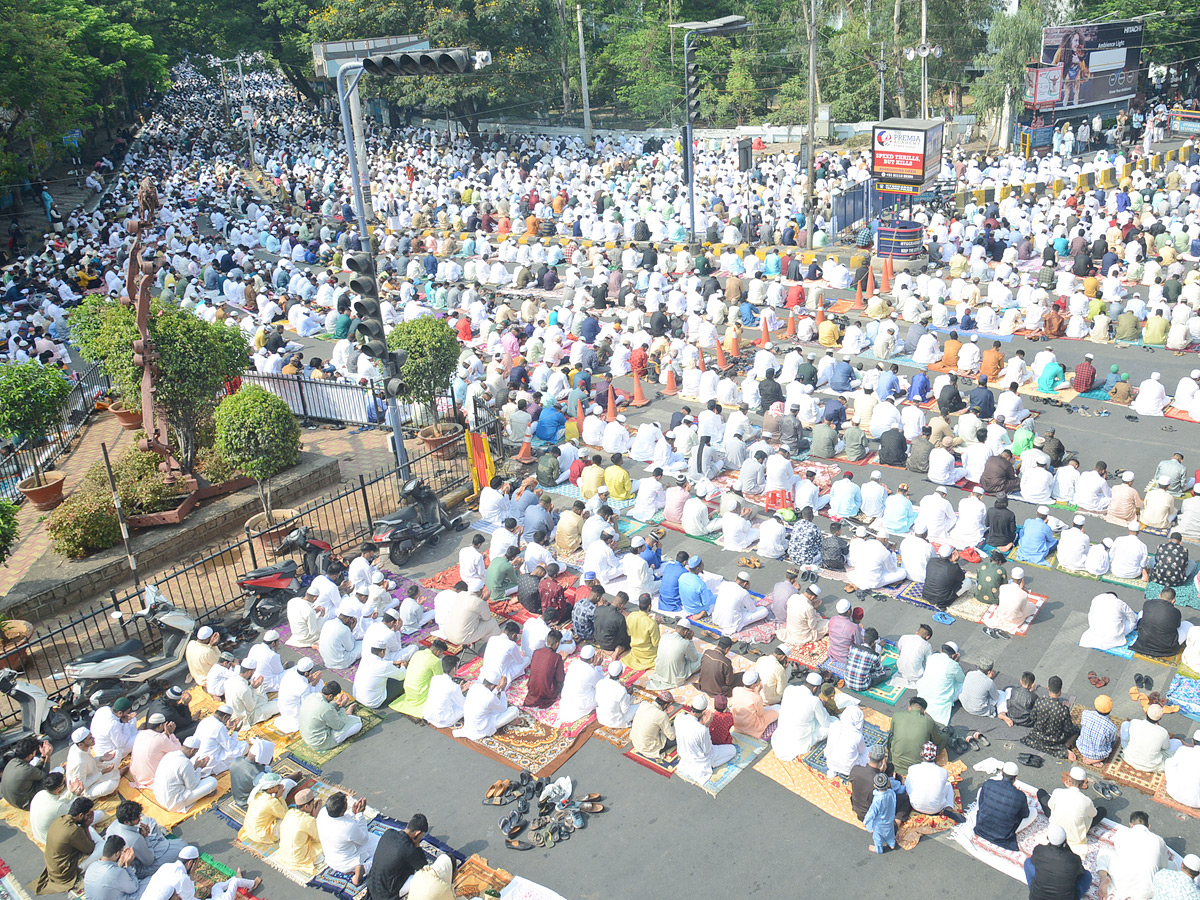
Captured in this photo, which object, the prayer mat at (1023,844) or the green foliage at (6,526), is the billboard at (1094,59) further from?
the green foliage at (6,526)

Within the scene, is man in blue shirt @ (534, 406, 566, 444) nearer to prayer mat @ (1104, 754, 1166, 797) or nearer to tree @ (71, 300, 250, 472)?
tree @ (71, 300, 250, 472)

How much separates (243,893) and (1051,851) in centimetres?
645

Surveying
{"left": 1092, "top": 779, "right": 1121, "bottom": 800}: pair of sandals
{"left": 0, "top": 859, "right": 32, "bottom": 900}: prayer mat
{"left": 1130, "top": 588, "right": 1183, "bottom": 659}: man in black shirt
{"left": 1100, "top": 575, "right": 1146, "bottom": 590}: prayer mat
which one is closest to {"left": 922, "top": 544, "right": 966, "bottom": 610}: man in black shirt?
{"left": 1100, "top": 575, "right": 1146, "bottom": 590}: prayer mat

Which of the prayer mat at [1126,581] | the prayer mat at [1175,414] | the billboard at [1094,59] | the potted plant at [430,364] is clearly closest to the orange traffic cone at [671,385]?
the potted plant at [430,364]

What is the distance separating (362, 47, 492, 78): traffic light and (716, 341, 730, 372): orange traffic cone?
30.0 ft

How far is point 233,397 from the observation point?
1355 centimetres

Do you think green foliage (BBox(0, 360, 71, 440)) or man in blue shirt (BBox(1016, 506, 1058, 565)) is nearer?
man in blue shirt (BBox(1016, 506, 1058, 565))

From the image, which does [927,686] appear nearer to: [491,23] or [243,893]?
[243,893]

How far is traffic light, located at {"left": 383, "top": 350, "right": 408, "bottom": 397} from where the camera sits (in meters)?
13.0

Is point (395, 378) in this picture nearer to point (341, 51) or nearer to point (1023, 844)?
point (341, 51)

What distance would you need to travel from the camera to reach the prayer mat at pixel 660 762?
30.7 feet

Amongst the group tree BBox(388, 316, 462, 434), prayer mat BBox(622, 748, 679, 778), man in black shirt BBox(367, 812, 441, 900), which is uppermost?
tree BBox(388, 316, 462, 434)

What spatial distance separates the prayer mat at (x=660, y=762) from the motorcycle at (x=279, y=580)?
5.11 meters

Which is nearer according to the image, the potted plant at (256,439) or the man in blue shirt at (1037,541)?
the man in blue shirt at (1037,541)
